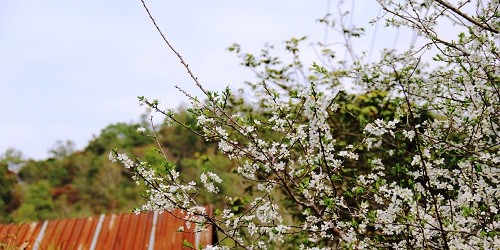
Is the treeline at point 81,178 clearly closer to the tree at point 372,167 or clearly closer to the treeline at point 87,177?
the treeline at point 87,177

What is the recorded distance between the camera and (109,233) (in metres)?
6.32

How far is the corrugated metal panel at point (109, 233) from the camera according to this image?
593cm

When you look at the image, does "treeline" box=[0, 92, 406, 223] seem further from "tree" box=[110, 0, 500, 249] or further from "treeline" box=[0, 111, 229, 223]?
"tree" box=[110, 0, 500, 249]

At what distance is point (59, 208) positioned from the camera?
112ft

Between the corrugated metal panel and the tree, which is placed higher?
the corrugated metal panel

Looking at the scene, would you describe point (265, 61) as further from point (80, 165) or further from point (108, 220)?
point (80, 165)

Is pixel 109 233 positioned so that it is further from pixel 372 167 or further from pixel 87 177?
pixel 87 177

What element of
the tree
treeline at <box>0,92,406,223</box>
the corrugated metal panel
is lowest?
the tree

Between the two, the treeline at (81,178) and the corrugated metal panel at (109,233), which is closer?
the corrugated metal panel at (109,233)

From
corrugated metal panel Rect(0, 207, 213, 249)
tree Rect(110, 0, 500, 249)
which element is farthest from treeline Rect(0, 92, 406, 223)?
tree Rect(110, 0, 500, 249)

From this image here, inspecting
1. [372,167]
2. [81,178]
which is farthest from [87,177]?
[372,167]

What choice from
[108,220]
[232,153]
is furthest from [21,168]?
[232,153]

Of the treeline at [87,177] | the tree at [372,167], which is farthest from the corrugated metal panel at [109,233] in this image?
the treeline at [87,177]

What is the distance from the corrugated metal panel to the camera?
593cm
